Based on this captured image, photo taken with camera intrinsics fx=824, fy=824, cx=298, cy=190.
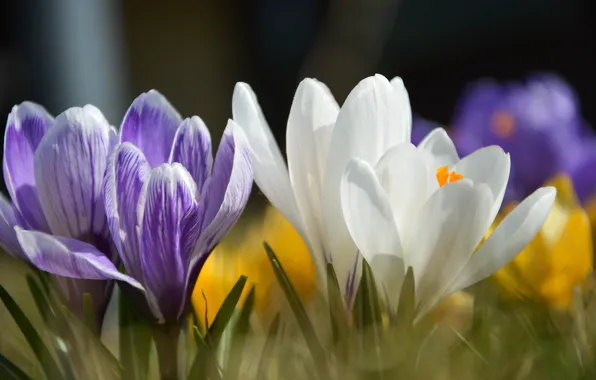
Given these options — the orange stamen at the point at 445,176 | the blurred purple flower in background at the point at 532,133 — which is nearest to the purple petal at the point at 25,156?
the orange stamen at the point at 445,176

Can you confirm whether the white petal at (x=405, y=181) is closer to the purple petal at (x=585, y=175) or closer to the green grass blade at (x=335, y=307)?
the green grass blade at (x=335, y=307)

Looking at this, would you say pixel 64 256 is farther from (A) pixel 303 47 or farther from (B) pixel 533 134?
(A) pixel 303 47

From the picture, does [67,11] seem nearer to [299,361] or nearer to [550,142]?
[550,142]

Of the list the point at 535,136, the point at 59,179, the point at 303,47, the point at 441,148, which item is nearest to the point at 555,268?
the point at 441,148

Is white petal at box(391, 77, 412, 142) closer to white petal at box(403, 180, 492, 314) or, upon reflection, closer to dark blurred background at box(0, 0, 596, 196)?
white petal at box(403, 180, 492, 314)

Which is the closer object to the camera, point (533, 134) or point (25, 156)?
point (25, 156)

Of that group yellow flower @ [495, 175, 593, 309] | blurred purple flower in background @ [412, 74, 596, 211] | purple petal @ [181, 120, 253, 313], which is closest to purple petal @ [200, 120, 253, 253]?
purple petal @ [181, 120, 253, 313]
